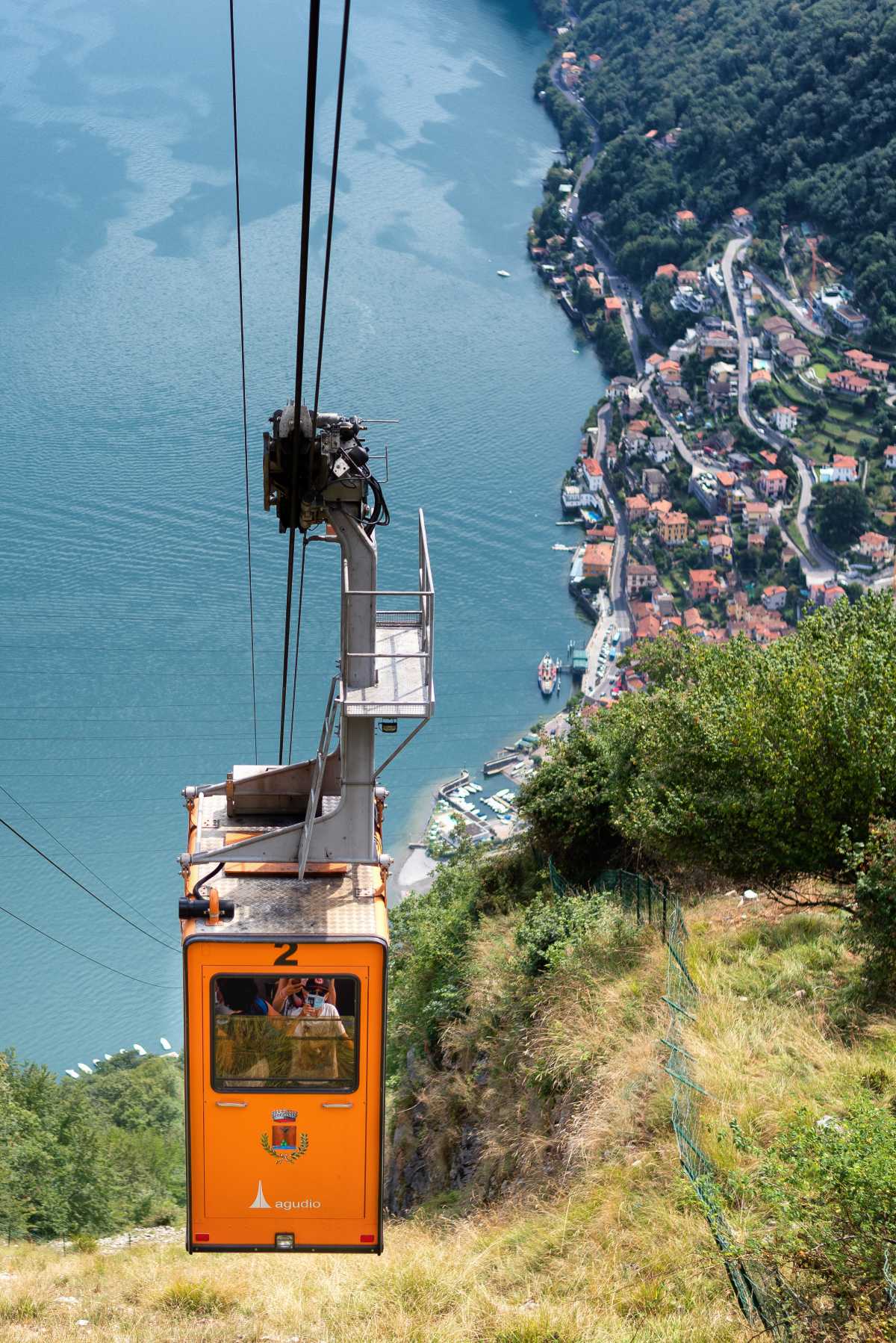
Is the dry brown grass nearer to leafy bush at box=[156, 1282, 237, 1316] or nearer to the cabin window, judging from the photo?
leafy bush at box=[156, 1282, 237, 1316]

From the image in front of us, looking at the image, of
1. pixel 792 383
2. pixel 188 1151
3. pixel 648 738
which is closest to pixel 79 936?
pixel 648 738

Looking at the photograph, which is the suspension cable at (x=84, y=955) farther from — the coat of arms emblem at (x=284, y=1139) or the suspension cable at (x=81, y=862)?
the coat of arms emblem at (x=284, y=1139)

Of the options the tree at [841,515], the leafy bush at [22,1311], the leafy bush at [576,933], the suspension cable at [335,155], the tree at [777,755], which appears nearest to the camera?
the suspension cable at [335,155]

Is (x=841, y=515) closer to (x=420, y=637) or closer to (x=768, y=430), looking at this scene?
(x=768, y=430)

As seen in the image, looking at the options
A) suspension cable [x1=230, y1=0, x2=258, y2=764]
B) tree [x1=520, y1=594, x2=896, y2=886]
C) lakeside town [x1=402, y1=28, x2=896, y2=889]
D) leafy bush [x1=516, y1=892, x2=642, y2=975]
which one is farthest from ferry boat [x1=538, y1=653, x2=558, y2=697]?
leafy bush [x1=516, y1=892, x2=642, y2=975]

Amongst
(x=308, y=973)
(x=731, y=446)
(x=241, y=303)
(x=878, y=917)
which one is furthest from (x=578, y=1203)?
(x=731, y=446)

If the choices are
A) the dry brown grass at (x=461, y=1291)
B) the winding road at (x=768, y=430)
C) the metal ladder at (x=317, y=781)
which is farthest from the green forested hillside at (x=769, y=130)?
the dry brown grass at (x=461, y=1291)
